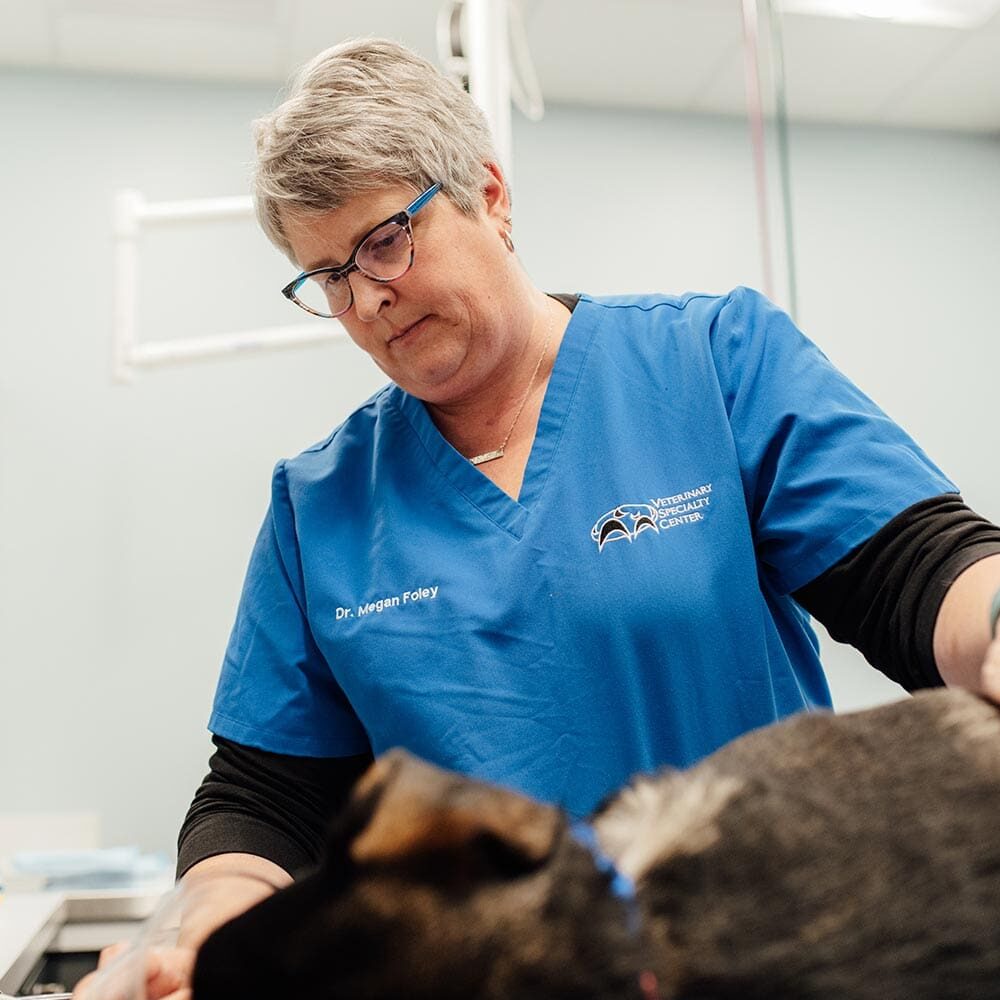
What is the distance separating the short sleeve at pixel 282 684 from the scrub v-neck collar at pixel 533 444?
0.18 m

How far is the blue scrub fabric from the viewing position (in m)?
1.00

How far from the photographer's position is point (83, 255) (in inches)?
124

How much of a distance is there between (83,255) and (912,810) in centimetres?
310

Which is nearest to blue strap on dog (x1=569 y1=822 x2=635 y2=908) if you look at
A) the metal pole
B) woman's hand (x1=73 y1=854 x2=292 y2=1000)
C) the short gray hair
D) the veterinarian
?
woman's hand (x1=73 y1=854 x2=292 y2=1000)

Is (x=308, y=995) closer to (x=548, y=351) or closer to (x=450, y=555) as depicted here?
(x=450, y=555)

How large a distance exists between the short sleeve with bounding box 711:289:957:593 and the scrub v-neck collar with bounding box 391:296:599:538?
146 millimetres

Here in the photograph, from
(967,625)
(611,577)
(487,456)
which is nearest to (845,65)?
(487,456)

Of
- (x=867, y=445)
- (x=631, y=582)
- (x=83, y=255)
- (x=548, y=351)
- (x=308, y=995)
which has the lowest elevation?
(x=308, y=995)

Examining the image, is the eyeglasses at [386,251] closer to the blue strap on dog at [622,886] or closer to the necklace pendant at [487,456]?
the necklace pendant at [487,456]

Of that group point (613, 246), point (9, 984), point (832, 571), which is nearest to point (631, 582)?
point (832, 571)

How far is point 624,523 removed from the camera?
103 cm

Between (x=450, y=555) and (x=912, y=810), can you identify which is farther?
(x=450, y=555)

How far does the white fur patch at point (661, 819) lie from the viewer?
423 mm

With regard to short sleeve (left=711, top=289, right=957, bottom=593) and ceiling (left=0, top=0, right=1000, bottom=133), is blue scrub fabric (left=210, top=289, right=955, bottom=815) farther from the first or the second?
ceiling (left=0, top=0, right=1000, bottom=133)
